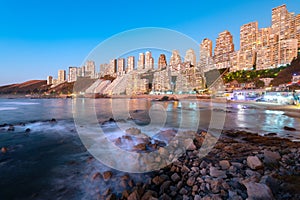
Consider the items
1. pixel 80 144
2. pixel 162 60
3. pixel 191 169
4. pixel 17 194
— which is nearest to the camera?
pixel 17 194

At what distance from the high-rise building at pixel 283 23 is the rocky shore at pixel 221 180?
128m

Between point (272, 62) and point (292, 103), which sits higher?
point (272, 62)

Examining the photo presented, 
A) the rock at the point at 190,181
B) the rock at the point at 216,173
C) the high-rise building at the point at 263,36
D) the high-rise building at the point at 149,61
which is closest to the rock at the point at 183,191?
the rock at the point at 190,181

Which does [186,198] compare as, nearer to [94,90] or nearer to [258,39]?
[94,90]

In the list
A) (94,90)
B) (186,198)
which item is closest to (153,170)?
(186,198)

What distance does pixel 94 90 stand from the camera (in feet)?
254

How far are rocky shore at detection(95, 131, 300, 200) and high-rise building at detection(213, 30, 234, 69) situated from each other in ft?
419

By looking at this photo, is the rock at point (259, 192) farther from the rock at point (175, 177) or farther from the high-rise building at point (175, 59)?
the high-rise building at point (175, 59)

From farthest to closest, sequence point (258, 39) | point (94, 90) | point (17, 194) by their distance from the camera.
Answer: point (258, 39) < point (94, 90) < point (17, 194)

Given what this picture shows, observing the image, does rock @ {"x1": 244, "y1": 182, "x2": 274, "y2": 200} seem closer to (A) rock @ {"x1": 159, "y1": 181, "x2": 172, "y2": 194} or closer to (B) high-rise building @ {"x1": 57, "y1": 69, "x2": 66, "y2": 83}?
(A) rock @ {"x1": 159, "y1": 181, "x2": 172, "y2": 194}

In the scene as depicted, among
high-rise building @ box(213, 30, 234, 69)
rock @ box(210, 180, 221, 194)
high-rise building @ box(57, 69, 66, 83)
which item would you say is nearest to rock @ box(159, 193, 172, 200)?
rock @ box(210, 180, 221, 194)

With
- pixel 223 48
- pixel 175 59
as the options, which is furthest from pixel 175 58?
pixel 223 48

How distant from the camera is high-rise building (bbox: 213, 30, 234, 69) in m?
119

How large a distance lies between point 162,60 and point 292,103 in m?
27.6
